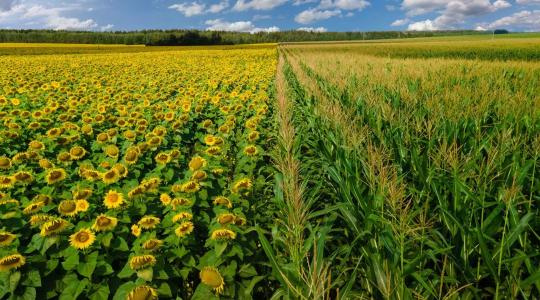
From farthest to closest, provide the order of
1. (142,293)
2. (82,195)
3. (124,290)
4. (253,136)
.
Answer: (253,136) → (82,195) → (124,290) → (142,293)

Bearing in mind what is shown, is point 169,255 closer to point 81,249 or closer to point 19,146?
point 81,249

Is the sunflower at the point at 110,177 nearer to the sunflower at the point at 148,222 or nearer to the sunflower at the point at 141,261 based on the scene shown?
the sunflower at the point at 148,222

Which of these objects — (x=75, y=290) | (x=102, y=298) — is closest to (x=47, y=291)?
(x=75, y=290)

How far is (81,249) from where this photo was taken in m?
2.27

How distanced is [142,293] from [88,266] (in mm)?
477

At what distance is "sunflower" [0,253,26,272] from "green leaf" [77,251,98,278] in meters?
0.29

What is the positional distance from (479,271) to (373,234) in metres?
0.66

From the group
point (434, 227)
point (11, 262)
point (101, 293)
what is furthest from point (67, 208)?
point (434, 227)

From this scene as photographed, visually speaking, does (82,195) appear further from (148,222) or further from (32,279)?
(32,279)

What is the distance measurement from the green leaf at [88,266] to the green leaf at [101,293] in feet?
0.31

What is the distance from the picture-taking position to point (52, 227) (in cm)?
221

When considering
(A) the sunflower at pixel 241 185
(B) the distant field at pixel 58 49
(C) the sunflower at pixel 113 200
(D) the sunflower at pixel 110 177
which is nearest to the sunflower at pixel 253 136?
(A) the sunflower at pixel 241 185

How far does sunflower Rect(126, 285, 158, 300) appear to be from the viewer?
6.06ft

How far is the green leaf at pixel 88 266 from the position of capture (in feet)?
6.81
